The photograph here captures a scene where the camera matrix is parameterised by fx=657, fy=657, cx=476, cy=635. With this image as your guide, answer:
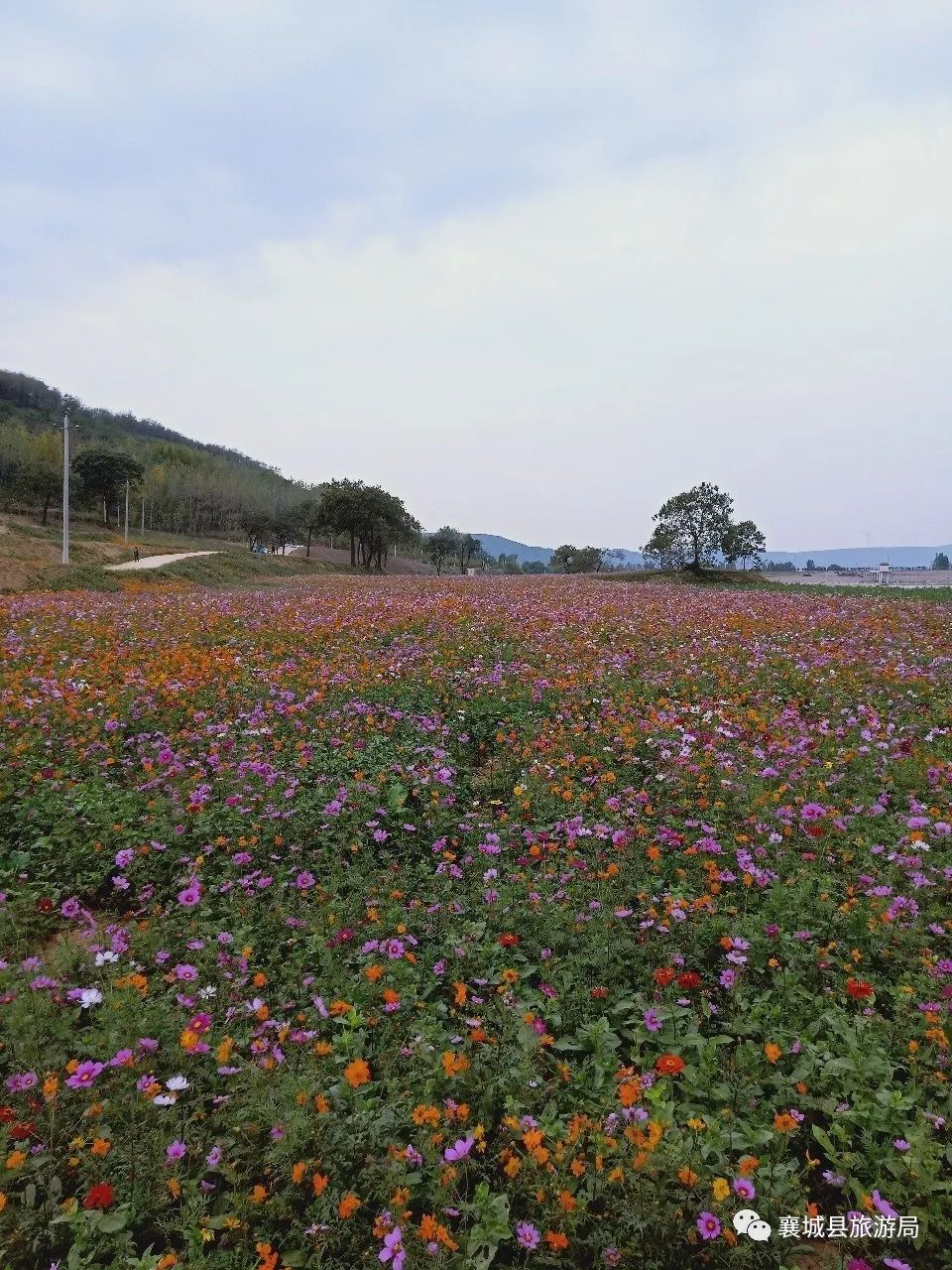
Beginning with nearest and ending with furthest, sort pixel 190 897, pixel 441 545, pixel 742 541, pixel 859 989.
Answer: pixel 859 989 < pixel 190 897 < pixel 742 541 < pixel 441 545

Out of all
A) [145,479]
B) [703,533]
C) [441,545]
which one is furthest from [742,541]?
[145,479]

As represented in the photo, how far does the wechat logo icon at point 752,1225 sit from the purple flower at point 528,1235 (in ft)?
2.35

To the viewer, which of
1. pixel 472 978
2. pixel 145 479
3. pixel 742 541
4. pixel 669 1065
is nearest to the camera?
pixel 669 1065

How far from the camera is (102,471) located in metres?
72.4

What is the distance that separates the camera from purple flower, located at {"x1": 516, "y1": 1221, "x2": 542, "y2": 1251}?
233 cm

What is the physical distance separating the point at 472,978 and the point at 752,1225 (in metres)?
1.78

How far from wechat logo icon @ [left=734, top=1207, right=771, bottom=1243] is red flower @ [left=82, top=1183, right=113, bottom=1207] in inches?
89.5

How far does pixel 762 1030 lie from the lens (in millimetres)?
3275

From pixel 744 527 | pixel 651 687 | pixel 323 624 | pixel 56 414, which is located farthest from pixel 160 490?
pixel 651 687

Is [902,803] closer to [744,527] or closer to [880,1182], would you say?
[880,1182]

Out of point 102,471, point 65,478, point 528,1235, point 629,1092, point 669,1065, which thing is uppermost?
point 102,471

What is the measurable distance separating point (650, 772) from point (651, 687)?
241 cm

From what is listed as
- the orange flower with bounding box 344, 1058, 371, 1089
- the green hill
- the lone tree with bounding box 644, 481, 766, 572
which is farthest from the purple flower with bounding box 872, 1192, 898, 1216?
the lone tree with bounding box 644, 481, 766, 572

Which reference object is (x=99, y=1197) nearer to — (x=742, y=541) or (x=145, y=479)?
(x=742, y=541)
